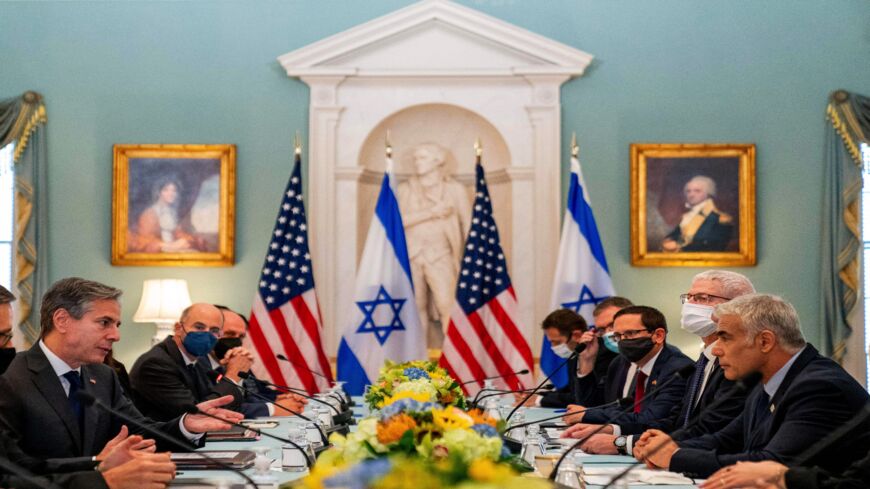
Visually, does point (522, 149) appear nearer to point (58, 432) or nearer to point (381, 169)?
point (381, 169)

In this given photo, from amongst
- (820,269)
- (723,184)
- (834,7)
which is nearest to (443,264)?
(723,184)

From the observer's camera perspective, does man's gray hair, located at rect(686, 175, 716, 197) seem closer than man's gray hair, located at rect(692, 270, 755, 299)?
No

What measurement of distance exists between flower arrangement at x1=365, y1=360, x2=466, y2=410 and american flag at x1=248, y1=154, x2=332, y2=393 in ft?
6.26

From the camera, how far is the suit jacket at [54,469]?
2.96 m

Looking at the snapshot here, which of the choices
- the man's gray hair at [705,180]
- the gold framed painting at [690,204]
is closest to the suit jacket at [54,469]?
the gold framed painting at [690,204]

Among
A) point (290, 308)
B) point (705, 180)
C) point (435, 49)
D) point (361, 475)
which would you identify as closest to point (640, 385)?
point (290, 308)

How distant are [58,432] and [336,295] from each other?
5.34 m

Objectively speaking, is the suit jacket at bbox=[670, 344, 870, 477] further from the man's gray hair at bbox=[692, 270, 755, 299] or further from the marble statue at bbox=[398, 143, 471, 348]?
the marble statue at bbox=[398, 143, 471, 348]

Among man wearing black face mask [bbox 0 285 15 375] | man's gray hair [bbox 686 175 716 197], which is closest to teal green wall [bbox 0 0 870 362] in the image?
man's gray hair [bbox 686 175 716 197]

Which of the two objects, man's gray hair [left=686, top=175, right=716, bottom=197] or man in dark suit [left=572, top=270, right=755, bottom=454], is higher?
man's gray hair [left=686, top=175, right=716, bottom=197]

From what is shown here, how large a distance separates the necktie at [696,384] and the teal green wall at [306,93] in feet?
13.6

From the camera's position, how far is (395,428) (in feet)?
7.25

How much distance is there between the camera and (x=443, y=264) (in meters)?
8.88

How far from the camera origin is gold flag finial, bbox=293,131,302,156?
8.38 m
